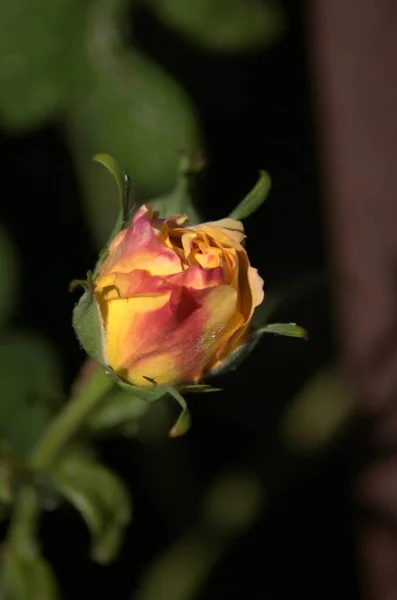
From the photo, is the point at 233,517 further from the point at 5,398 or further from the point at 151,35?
the point at 151,35

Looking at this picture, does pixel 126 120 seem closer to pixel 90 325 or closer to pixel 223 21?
pixel 223 21

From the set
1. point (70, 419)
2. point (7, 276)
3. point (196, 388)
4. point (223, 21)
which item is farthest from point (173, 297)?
point (223, 21)

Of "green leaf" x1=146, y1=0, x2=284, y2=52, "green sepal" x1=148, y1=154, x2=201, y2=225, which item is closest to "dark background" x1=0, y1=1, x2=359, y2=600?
"green leaf" x1=146, y1=0, x2=284, y2=52

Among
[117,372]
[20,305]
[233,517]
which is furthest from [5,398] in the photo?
[117,372]

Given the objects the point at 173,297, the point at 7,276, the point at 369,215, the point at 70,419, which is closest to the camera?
the point at 173,297

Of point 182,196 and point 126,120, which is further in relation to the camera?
point 126,120

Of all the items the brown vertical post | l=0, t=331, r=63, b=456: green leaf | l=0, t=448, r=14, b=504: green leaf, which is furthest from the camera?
the brown vertical post

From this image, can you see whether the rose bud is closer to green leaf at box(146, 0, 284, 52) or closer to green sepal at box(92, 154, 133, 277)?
green sepal at box(92, 154, 133, 277)

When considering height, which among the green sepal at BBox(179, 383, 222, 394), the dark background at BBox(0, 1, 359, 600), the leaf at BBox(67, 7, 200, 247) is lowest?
the dark background at BBox(0, 1, 359, 600)
